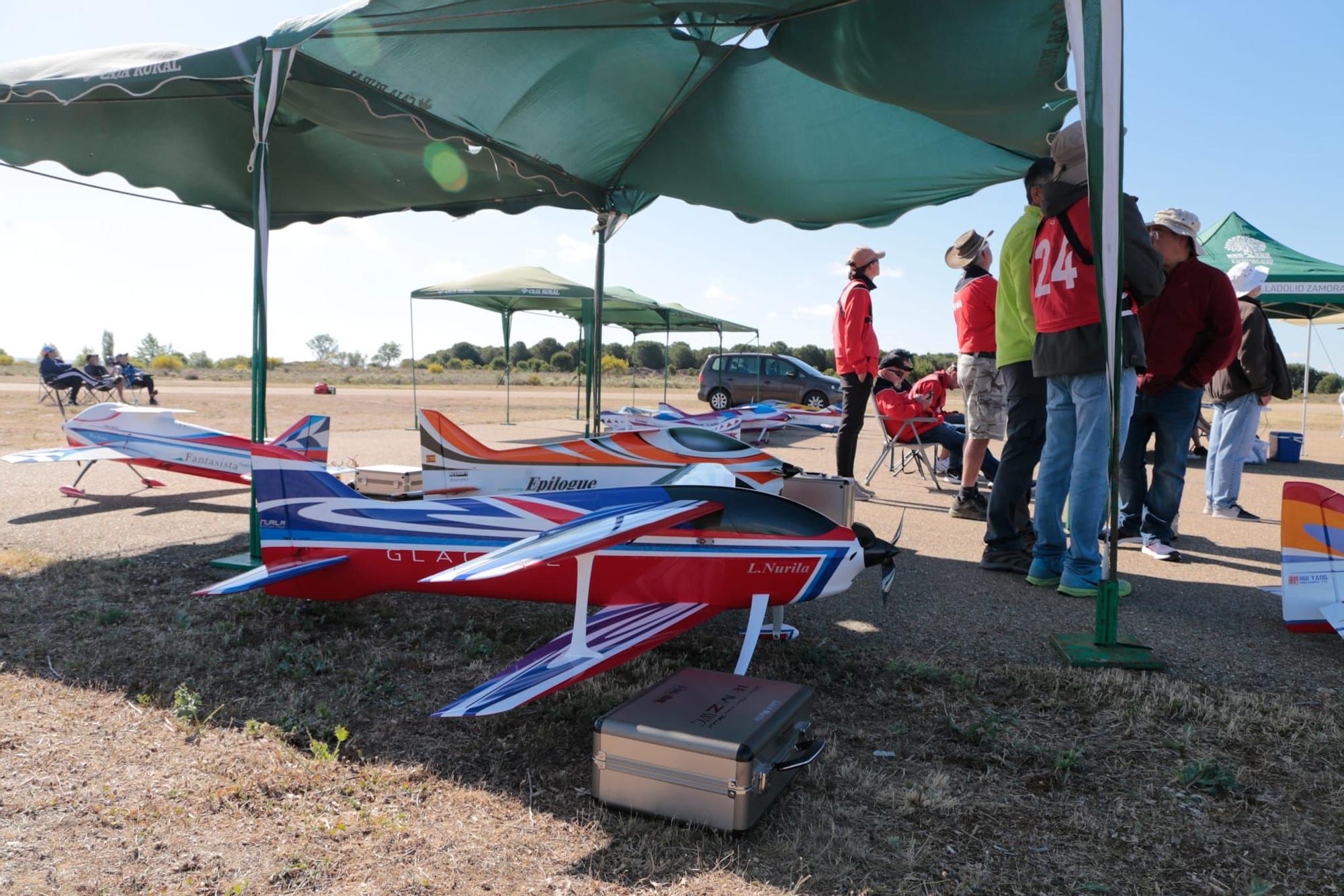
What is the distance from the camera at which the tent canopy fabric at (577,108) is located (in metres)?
4.37

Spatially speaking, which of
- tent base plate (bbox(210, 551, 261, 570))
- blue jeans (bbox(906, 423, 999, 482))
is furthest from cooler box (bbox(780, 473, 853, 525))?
blue jeans (bbox(906, 423, 999, 482))

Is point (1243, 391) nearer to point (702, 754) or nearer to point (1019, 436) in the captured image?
point (1019, 436)

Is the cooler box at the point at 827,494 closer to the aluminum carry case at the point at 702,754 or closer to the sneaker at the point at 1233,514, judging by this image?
the aluminum carry case at the point at 702,754

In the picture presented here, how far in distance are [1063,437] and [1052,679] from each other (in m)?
1.56

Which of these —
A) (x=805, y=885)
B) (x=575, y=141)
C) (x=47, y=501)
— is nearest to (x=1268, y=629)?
(x=805, y=885)

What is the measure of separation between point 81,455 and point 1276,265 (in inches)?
602

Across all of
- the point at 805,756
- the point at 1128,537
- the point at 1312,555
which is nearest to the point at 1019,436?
the point at 1312,555

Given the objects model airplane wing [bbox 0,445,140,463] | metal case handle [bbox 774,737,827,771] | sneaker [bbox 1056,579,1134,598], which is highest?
model airplane wing [bbox 0,445,140,463]

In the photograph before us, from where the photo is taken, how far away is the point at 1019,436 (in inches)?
176

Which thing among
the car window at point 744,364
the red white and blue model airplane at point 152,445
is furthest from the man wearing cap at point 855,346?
the car window at point 744,364

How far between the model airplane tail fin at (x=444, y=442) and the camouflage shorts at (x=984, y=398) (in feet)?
12.1

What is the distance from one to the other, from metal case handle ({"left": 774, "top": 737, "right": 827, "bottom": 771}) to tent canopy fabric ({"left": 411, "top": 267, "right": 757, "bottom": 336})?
9.75 m

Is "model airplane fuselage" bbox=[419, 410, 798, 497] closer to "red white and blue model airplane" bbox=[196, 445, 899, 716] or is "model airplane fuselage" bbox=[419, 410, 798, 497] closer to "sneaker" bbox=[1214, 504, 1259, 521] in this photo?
"red white and blue model airplane" bbox=[196, 445, 899, 716]

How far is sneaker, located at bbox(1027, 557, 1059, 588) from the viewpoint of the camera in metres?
4.35
